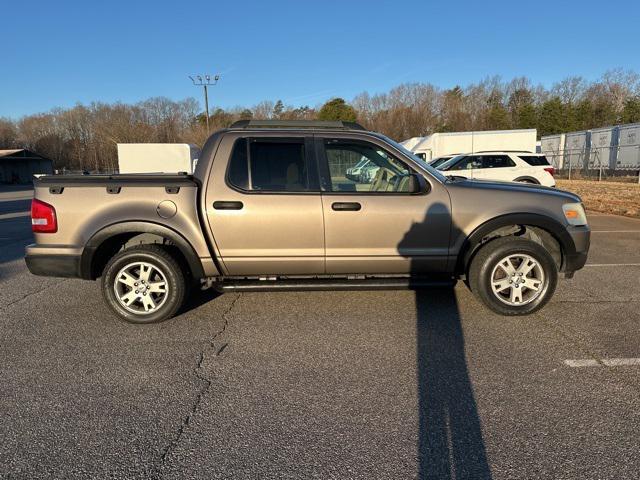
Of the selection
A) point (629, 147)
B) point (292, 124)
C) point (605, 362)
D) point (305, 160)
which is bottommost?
point (605, 362)

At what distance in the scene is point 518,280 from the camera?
13.9 ft

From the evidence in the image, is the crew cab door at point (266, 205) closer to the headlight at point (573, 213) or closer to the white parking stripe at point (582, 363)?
the white parking stripe at point (582, 363)

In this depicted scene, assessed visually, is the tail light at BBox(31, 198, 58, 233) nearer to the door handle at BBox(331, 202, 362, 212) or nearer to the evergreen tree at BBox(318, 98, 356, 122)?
the door handle at BBox(331, 202, 362, 212)

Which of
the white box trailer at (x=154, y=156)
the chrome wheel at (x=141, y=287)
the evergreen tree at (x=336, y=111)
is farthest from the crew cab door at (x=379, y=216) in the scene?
the evergreen tree at (x=336, y=111)

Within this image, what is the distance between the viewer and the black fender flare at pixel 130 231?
403 cm

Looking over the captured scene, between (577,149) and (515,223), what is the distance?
38.8m

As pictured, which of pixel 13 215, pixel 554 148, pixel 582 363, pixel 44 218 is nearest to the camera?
pixel 582 363

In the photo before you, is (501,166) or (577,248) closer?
(577,248)

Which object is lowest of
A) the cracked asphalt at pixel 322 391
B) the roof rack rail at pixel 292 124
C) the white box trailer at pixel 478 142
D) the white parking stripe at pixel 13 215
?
the cracked asphalt at pixel 322 391

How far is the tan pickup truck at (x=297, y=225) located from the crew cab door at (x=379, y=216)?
0.4 inches

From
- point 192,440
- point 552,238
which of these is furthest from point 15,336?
point 552,238

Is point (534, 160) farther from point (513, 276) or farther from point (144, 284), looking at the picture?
point (144, 284)

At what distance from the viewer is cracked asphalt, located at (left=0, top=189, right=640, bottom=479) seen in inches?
89.7

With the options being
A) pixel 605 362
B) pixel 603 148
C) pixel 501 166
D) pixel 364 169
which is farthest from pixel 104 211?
pixel 603 148
